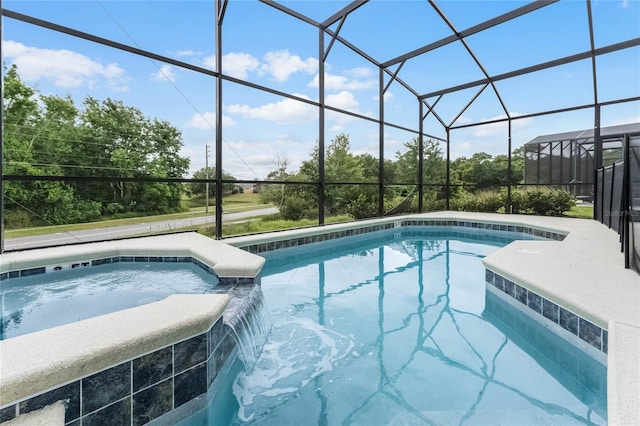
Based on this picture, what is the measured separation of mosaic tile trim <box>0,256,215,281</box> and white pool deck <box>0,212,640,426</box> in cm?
7

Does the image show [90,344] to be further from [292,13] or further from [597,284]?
[292,13]

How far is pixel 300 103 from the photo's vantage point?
323 inches

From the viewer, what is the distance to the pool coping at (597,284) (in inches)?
52.1

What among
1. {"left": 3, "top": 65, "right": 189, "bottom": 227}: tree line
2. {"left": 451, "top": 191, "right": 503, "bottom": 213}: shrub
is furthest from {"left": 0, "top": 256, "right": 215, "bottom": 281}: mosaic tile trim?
{"left": 451, "top": 191, "right": 503, "bottom": 213}: shrub

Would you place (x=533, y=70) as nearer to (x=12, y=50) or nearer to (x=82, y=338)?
(x=82, y=338)

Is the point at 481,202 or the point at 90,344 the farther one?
the point at 481,202

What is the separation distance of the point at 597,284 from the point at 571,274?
0.33 metres

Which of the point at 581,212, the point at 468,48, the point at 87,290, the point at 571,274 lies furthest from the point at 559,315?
the point at 581,212

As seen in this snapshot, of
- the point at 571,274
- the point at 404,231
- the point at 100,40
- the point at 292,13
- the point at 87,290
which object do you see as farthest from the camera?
the point at 404,231

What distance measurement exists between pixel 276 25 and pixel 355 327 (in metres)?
7.57

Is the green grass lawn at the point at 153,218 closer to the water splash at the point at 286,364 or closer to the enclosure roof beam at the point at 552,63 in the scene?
the enclosure roof beam at the point at 552,63

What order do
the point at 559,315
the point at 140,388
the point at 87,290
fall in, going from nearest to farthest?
the point at 140,388, the point at 559,315, the point at 87,290

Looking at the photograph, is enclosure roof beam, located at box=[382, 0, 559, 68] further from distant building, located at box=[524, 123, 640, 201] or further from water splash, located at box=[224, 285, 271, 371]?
water splash, located at box=[224, 285, 271, 371]

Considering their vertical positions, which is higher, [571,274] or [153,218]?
[153,218]
